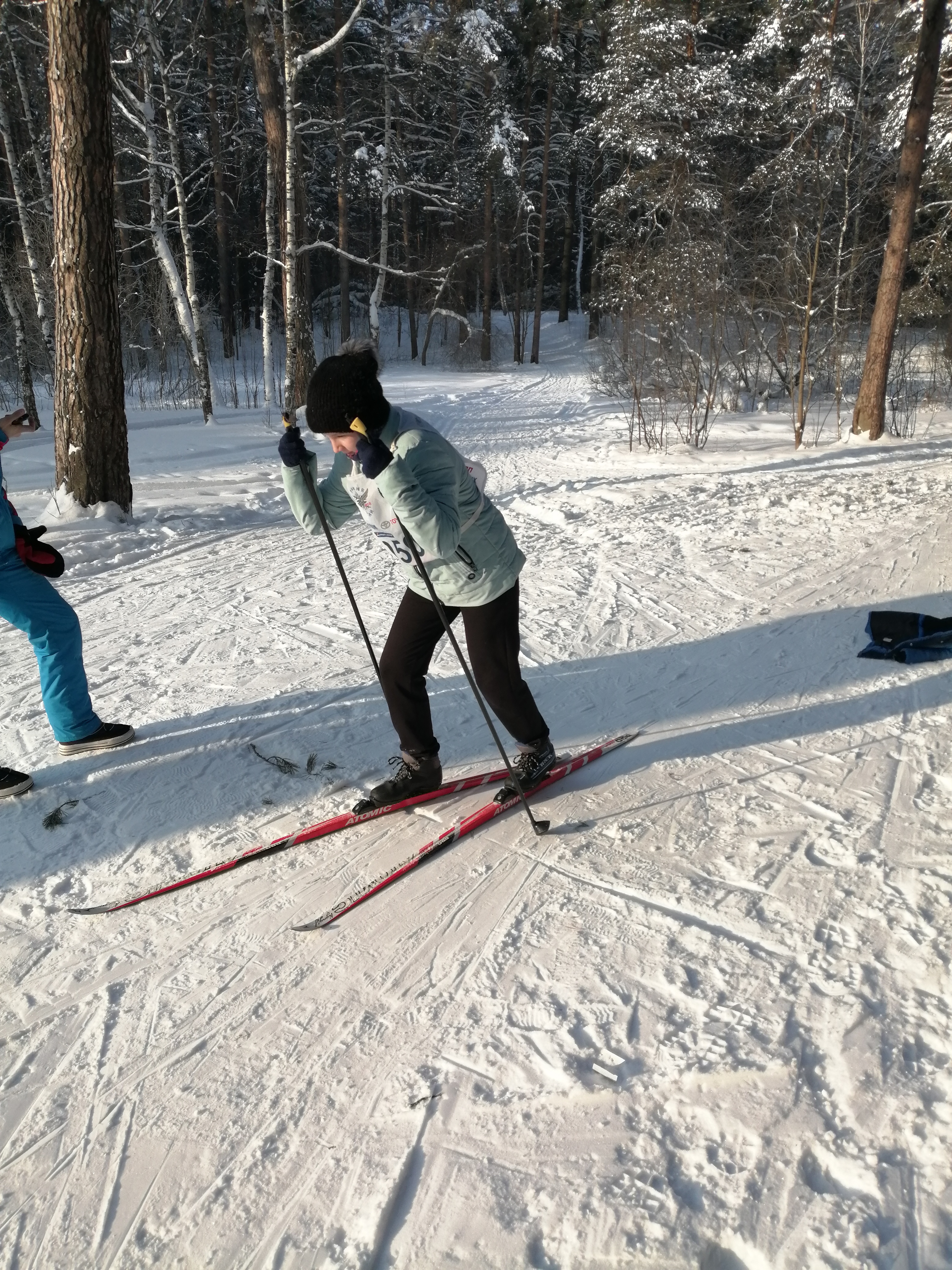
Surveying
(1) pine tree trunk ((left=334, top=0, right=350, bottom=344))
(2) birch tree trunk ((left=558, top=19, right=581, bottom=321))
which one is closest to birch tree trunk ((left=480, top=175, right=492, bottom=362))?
(2) birch tree trunk ((left=558, top=19, right=581, bottom=321))

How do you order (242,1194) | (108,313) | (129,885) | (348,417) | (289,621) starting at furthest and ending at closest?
(108,313)
(289,621)
(129,885)
(348,417)
(242,1194)

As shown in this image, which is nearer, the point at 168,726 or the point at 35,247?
the point at 168,726

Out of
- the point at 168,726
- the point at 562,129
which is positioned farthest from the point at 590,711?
the point at 562,129

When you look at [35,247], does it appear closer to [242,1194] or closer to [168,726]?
[168,726]

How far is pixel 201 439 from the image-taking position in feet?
43.7

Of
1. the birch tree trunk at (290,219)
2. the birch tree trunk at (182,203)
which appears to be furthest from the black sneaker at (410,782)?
the birch tree trunk at (182,203)

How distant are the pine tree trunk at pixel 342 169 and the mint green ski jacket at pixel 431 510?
58.6ft

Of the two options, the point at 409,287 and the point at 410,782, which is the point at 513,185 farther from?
the point at 410,782

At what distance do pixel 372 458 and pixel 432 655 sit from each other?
3.31 ft

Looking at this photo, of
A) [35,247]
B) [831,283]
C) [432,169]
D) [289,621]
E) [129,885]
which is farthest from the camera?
[432,169]

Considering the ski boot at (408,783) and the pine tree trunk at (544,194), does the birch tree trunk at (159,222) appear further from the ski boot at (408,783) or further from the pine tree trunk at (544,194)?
the pine tree trunk at (544,194)

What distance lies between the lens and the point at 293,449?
10.5 feet

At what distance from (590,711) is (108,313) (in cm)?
612

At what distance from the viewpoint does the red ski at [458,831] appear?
3.08 m
